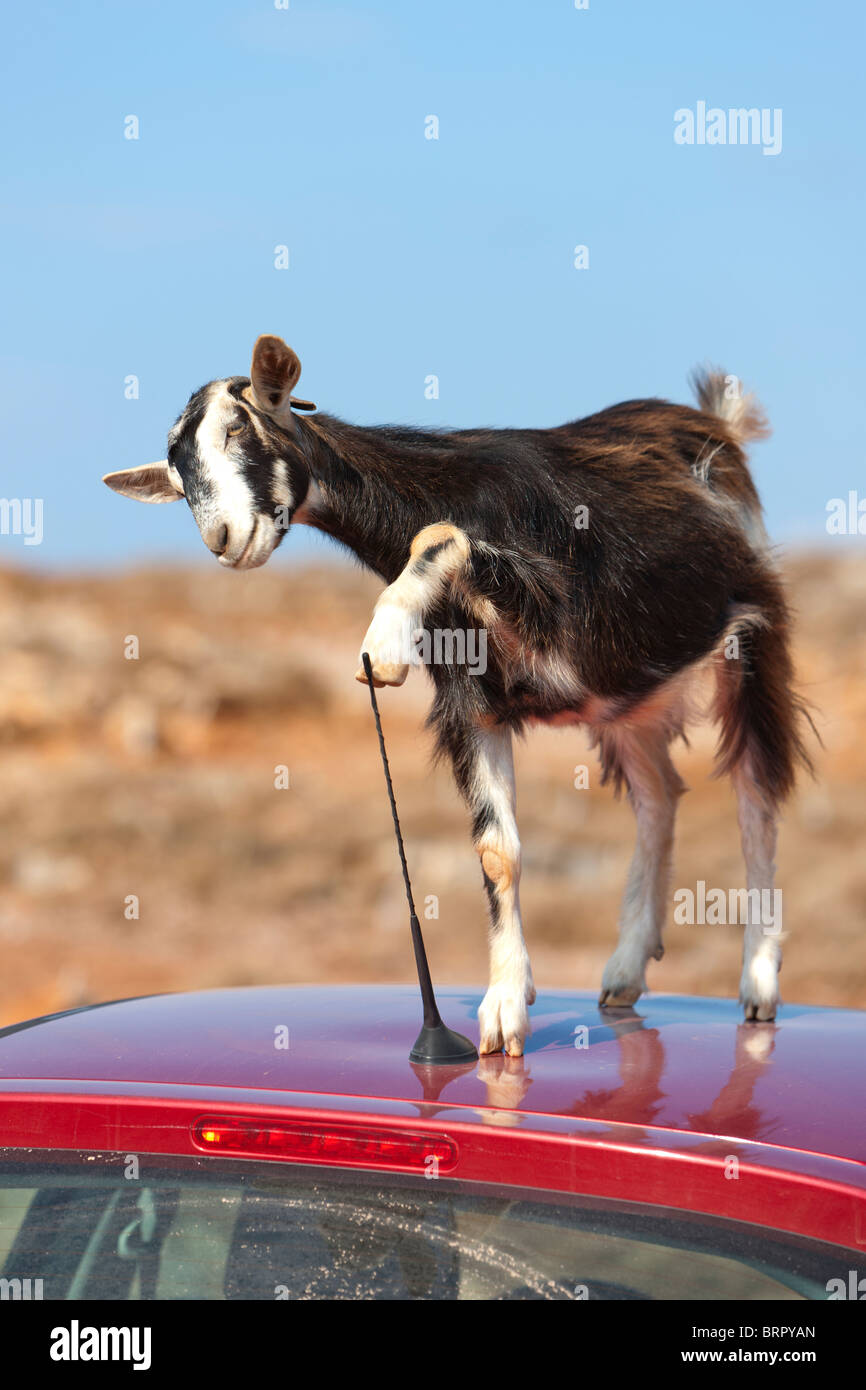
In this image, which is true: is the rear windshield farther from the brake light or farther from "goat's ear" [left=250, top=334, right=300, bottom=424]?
"goat's ear" [left=250, top=334, right=300, bottom=424]

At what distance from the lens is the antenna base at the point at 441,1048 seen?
2543mm

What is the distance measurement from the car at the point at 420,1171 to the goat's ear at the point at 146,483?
1.21 m

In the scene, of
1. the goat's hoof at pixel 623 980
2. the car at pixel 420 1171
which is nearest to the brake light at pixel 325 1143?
the car at pixel 420 1171

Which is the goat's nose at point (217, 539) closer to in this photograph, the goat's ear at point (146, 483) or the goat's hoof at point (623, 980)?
the goat's ear at point (146, 483)

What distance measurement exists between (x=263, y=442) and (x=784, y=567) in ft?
6.03

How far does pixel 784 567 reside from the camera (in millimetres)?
4332

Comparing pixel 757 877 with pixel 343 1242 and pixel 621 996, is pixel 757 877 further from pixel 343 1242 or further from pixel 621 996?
pixel 343 1242

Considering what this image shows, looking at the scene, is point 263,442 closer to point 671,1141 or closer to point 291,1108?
point 291,1108

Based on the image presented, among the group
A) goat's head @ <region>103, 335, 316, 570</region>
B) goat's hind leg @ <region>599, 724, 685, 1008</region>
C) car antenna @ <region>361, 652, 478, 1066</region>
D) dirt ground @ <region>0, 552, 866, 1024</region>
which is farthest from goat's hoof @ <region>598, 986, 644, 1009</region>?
dirt ground @ <region>0, 552, 866, 1024</region>

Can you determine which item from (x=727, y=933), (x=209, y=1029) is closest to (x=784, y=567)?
(x=209, y=1029)

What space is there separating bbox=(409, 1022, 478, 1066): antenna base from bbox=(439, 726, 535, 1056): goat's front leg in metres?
0.35

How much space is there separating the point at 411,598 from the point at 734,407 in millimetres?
1944

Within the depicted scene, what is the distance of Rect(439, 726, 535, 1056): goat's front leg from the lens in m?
3.08

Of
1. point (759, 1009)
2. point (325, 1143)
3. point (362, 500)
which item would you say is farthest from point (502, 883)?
point (325, 1143)
